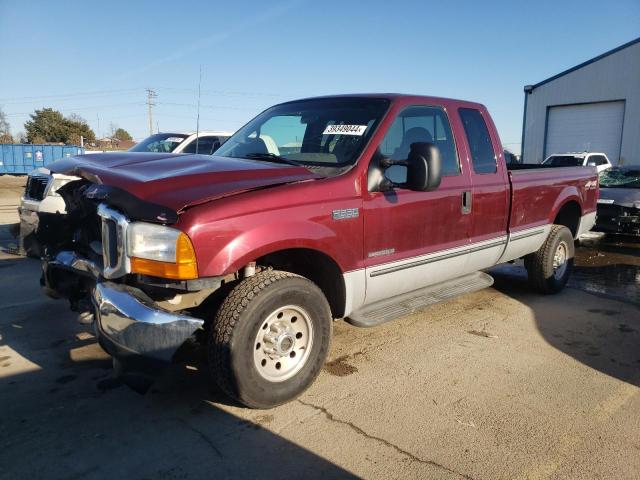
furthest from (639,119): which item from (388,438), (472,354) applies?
(388,438)

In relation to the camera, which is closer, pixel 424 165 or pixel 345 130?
pixel 424 165

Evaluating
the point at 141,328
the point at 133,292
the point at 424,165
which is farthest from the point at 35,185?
the point at 424,165

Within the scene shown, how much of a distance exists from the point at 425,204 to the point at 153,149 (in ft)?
24.7

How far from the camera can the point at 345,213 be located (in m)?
3.43

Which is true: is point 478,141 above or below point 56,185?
above

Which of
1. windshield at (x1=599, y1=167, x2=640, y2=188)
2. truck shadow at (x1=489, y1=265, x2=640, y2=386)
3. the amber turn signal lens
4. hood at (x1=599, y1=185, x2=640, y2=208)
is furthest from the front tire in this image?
windshield at (x1=599, y1=167, x2=640, y2=188)

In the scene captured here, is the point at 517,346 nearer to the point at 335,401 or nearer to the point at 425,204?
the point at 425,204

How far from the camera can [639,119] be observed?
2284cm

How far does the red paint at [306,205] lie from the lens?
285 cm

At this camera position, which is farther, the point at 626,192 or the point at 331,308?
the point at 626,192

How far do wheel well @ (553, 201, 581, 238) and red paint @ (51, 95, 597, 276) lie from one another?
5.89ft

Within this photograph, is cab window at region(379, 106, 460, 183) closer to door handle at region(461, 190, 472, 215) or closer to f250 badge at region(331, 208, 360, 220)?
door handle at region(461, 190, 472, 215)

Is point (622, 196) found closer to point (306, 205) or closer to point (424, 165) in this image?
point (424, 165)

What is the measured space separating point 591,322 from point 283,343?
3.47 meters
